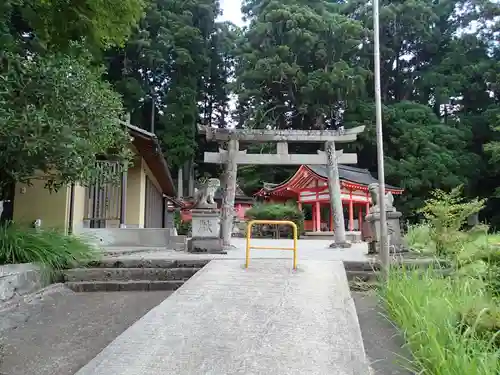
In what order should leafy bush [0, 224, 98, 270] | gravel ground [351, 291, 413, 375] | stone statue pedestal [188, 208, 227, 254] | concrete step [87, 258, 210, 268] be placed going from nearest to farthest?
gravel ground [351, 291, 413, 375]
leafy bush [0, 224, 98, 270]
concrete step [87, 258, 210, 268]
stone statue pedestal [188, 208, 227, 254]

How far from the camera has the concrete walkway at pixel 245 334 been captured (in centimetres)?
277

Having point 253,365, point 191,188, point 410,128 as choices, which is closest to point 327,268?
point 253,365

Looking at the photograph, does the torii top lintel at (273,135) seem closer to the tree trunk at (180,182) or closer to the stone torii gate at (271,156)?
the stone torii gate at (271,156)

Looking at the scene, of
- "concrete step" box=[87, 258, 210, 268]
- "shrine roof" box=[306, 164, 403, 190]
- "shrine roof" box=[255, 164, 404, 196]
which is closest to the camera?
"concrete step" box=[87, 258, 210, 268]

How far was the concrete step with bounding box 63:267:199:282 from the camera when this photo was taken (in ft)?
20.6

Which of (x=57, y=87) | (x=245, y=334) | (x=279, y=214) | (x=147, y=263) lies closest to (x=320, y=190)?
(x=279, y=214)

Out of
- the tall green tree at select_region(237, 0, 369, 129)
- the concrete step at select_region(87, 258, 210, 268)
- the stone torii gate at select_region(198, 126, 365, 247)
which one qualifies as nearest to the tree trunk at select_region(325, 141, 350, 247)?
the stone torii gate at select_region(198, 126, 365, 247)

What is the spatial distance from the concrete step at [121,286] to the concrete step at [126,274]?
0.13 meters

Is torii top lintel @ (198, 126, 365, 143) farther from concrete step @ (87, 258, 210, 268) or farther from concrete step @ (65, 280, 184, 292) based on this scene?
concrete step @ (65, 280, 184, 292)

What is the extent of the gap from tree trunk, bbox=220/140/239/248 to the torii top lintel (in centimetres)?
25

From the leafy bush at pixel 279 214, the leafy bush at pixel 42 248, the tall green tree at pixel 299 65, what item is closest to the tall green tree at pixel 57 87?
the leafy bush at pixel 42 248

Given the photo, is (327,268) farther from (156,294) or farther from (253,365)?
(253,365)

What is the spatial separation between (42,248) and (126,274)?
1291 mm

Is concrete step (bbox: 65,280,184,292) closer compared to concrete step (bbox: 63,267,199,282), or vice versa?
concrete step (bbox: 65,280,184,292)
